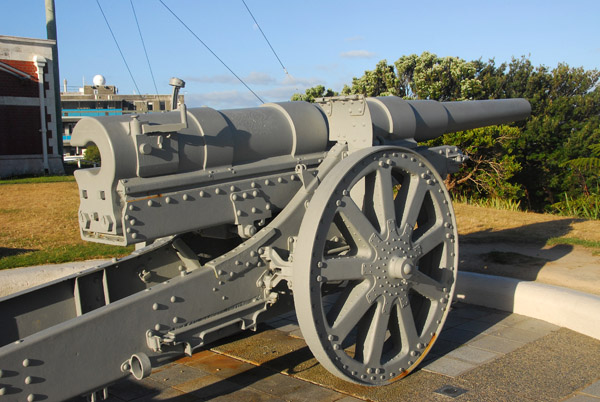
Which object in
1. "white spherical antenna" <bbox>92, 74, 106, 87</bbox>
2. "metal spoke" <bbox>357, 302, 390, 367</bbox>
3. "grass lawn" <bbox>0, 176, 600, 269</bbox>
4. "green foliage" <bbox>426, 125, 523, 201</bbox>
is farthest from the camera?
"white spherical antenna" <bbox>92, 74, 106, 87</bbox>

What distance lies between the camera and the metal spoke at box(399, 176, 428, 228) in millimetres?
4430

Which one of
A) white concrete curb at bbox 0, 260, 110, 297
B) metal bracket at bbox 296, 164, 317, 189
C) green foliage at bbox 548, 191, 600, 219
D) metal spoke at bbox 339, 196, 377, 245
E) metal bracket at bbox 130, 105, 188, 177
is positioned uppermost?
metal bracket at bbox 130, 105, 188, 177

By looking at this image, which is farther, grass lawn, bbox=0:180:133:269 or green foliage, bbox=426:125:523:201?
green foliage, bbox=426:125:523:201

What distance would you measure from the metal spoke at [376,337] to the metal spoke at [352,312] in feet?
0.44

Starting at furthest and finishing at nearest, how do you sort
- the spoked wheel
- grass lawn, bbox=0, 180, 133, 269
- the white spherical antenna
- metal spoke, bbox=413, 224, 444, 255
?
the white spherical antenna, grass lawn, bbox=0, 180, 133, 269, metal spoke, bbox=413, 224, 444, 255, the spoked wheel

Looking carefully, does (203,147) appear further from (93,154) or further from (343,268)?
(93,154)

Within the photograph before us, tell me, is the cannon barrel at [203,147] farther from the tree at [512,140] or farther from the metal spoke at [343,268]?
the tree at [512,140]

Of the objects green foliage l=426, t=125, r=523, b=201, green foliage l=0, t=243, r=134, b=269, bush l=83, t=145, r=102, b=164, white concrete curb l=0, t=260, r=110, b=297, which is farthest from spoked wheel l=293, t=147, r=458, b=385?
green foliage l=426, t=125, r=523, b=201

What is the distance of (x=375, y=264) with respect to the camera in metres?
4.16

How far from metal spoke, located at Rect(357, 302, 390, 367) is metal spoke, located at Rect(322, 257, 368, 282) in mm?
323

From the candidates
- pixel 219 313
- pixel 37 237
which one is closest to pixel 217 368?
pixel 219 313

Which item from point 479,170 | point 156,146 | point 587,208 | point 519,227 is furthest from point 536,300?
point 479,170

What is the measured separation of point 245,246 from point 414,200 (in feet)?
4.06

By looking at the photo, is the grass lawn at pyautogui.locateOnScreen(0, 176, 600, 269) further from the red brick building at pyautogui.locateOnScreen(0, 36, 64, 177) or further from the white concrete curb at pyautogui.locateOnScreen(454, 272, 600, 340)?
the red brick building at pyautogui.locateOnScreen(0, 36, 64, 177)
